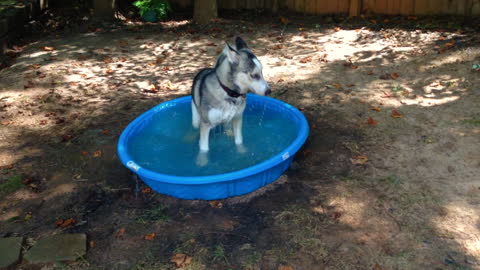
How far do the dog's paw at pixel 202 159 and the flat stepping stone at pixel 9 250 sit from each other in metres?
2.02

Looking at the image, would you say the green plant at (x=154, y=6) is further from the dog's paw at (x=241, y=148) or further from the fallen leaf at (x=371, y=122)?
the fallen leaf at (x=371, y=122)

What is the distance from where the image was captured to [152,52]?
8820 mm

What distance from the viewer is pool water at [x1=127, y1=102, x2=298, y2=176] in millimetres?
5117

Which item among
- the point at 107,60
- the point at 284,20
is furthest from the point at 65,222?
the point at 284,20

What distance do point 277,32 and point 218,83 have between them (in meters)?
5.26

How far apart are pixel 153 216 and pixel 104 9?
25.6 feet

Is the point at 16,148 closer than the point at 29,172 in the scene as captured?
No

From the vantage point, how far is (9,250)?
3.89m

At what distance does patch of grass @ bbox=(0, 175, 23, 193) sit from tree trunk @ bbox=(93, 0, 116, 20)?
21.9 feet

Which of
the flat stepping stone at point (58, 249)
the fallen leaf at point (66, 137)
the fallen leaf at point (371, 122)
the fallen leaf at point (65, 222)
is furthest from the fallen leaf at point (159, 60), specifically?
the flat stepping stone at point (58, 249)

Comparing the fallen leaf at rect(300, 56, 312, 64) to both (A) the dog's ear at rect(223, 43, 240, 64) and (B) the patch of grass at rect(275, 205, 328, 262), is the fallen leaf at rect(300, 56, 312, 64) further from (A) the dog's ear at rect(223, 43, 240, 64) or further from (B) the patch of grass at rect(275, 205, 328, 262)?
(B) the patch of grass at rect(275, 205, 328, 262)

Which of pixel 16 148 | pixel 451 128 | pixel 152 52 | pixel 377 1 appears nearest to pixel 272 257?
pixel 451 128

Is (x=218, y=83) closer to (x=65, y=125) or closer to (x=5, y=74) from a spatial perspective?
(x=65, y=125)

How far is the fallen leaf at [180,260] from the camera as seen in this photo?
373cm
